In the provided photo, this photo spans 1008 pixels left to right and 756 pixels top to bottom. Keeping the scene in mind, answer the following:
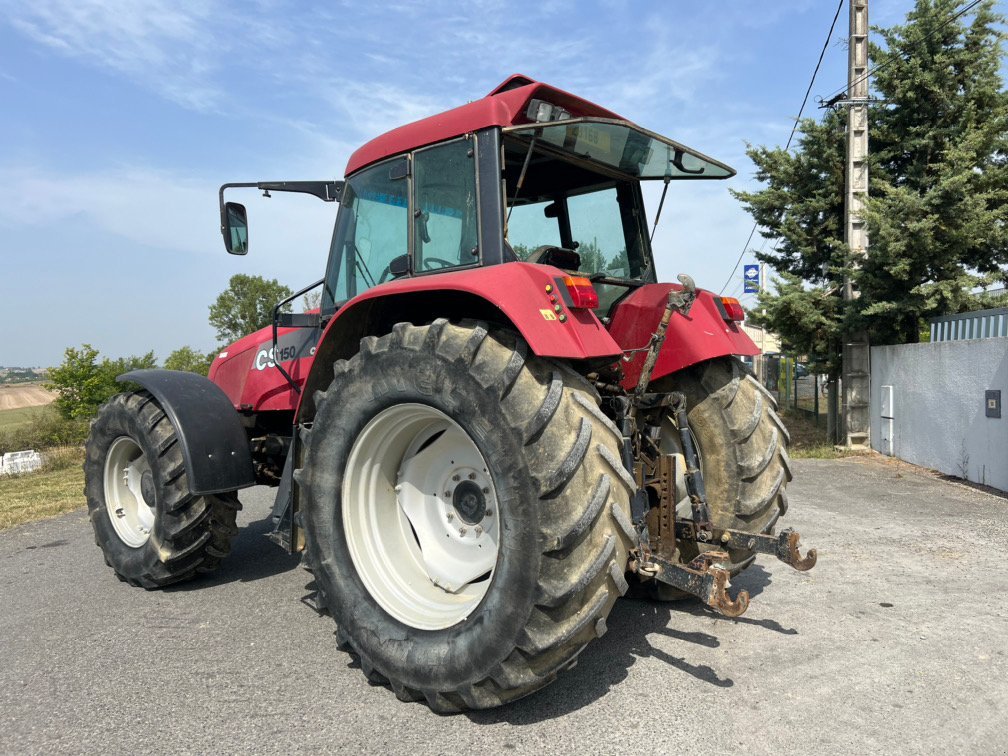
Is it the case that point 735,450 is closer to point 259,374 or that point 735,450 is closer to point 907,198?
point 259,374

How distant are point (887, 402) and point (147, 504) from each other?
9.35m

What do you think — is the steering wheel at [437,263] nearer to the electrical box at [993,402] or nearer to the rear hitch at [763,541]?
the rear hitch at [763,541]

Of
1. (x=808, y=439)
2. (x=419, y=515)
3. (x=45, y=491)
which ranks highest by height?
(x=419, y=515)

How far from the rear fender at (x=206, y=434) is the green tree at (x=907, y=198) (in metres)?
8.47

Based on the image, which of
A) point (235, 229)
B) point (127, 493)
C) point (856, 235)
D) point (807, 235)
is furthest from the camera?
point (807, 235)

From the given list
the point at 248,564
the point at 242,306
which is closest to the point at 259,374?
the point at 248,564

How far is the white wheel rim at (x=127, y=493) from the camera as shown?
461cm

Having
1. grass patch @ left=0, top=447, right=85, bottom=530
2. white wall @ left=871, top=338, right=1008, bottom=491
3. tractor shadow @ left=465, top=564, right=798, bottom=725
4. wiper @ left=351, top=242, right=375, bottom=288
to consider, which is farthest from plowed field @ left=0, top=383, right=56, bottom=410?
tractor shadow @ left=465, top=564, right=798, bottom=725

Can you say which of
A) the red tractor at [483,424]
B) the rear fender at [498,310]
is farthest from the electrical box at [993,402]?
the rear fender at [498,310]

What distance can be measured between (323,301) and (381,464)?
128cm

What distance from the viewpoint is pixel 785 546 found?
314 centimetres

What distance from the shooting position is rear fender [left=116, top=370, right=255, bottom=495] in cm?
396

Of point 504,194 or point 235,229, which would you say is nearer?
point 504,194

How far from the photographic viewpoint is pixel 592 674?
2996 millimetres
